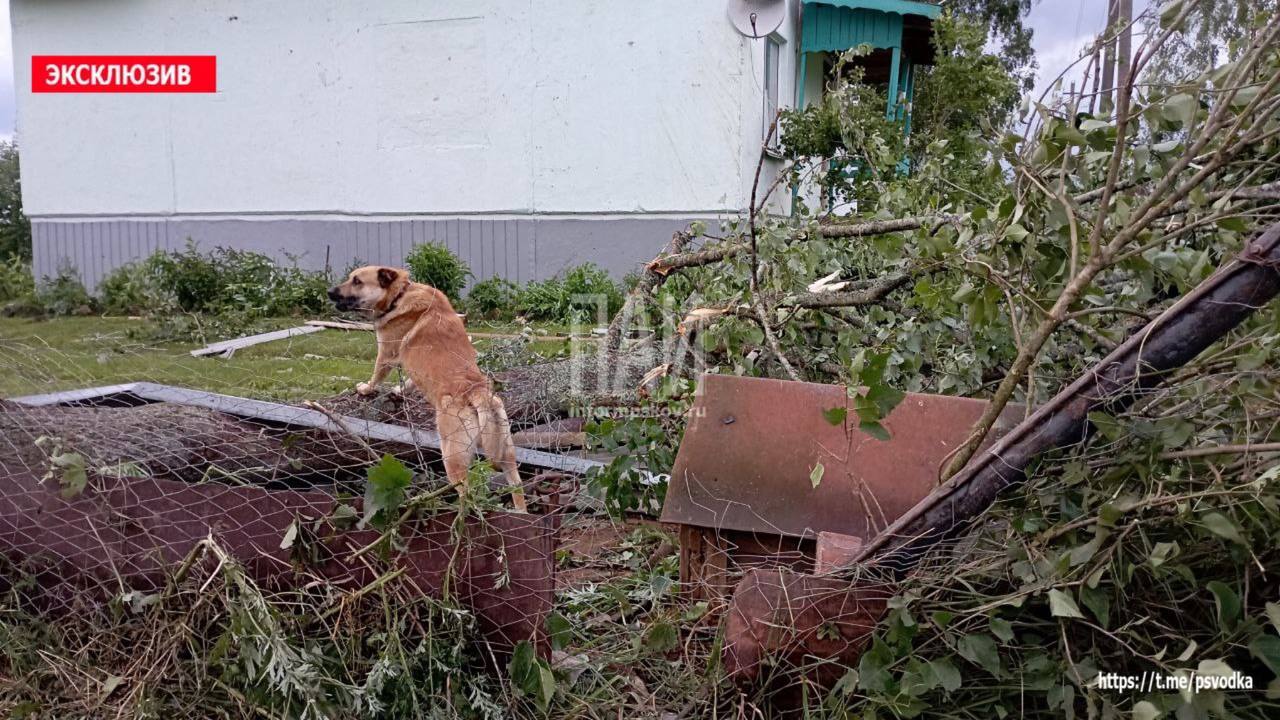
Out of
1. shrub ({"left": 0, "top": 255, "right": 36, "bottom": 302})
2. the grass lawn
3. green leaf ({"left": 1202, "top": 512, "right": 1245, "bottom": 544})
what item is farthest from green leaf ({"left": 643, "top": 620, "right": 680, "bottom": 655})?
shrub ({"left": 0, "top": 255, "right": 36, "bottom": 302})

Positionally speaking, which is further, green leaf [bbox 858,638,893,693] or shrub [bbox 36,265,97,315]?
shrub [bbox 36,265,97,315]

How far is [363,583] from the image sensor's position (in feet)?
8.00

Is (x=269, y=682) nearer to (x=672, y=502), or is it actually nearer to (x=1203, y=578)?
(x=672, y=502)

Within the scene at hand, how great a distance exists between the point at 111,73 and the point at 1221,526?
1498 cm

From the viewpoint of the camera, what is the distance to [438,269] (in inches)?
444

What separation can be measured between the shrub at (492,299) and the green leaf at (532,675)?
8746mm

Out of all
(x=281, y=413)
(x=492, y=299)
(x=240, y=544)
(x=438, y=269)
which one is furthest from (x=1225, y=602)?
(x=438, y=269)

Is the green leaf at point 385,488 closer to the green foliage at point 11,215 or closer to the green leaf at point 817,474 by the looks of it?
the green leaf at point 817,474

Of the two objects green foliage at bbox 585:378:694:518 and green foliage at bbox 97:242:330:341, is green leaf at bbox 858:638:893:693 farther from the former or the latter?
green foliage at bbox 97:242:330:341

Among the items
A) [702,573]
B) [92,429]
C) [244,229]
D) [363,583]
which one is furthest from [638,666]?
[244,229]

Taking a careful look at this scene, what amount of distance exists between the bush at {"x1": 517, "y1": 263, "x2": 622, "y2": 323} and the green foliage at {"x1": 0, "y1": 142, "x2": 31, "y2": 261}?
→ 1287cm

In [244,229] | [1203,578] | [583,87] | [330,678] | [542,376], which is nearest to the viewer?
[1203,578]

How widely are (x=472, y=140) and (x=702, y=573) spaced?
10.3 meters

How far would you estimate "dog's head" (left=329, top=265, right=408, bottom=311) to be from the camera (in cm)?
Answer: 511
